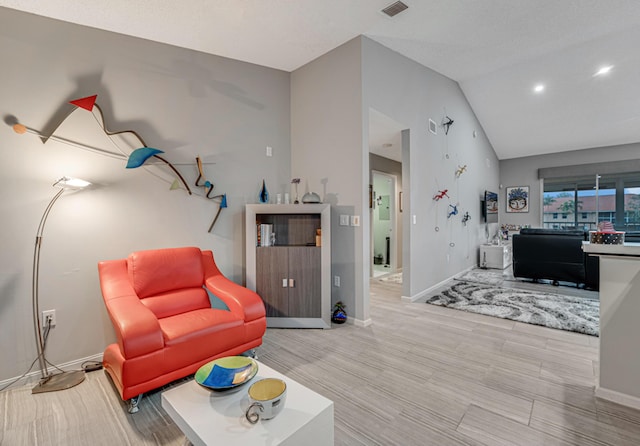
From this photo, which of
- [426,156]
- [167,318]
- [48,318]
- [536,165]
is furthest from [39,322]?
[536,165]

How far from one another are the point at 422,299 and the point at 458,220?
2.06 meters

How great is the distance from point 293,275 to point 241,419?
6.28 feet

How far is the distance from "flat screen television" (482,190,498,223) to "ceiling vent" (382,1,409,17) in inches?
207

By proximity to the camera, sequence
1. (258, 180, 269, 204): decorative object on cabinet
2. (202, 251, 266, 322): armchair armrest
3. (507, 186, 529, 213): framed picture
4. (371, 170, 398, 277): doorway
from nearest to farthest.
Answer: (202, 251, 266, 322): armchair armrest < (258, 180, 269, 204): decorative object on cabinet < (371, 170, 398, 277): doorway < (507, 186, 529, 213): framed picture

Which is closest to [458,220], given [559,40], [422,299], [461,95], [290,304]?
[422,299]

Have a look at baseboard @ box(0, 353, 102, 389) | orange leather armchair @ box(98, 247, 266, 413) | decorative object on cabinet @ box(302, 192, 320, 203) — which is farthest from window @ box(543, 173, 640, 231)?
baseboard @ box(0, 353, 102, 389)

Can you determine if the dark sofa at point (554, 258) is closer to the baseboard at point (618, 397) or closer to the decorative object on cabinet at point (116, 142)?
the baseboard at point (618, 397)

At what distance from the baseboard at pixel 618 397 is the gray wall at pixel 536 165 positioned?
7.19 meters

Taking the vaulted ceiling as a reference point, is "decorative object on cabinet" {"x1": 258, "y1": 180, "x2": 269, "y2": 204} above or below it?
below

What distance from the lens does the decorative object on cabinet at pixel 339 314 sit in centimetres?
321

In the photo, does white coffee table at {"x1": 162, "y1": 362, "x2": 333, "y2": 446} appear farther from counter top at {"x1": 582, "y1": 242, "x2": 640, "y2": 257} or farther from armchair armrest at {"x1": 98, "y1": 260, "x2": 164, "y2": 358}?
counter top at {"x1": 582, "y1": 242, "x2": 640, "y2": 257}

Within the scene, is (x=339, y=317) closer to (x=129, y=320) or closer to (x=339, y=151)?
(x=339, y=151)

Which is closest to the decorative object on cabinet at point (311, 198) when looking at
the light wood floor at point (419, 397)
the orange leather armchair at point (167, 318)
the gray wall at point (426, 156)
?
the gray wall at point (426, 156)

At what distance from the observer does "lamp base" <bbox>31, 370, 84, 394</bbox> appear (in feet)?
6.75
